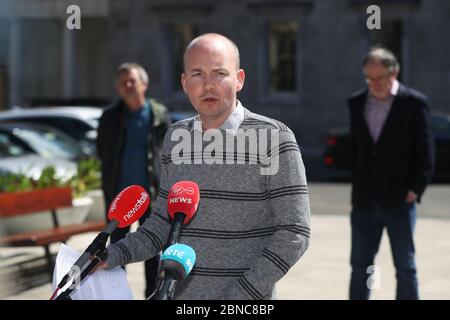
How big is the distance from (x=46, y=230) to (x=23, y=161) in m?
3.80

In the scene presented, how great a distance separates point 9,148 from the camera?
1438 cm

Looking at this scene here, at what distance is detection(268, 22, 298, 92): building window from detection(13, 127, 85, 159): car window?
50.7 ft

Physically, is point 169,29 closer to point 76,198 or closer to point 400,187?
point 76,198

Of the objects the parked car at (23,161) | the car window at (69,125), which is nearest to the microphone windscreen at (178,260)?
the parked car at (23,161)

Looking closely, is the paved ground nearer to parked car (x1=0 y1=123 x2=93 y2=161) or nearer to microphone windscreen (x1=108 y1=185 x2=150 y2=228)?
parked car (x1=0 y1=123 x2=93 y2=161)

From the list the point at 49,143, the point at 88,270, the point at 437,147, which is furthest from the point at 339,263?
the point at 437,147

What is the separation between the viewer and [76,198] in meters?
11.9

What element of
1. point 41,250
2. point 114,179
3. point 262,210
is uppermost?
point 262,210

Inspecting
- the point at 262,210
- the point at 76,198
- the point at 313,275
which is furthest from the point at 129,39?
the point at 262,210

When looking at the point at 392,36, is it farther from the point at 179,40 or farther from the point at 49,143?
the point at 49,143

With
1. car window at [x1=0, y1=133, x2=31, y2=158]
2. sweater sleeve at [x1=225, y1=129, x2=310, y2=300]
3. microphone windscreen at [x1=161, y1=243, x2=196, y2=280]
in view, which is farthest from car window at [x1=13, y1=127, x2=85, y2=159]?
microphone windscreen at [x1=161, y1=243, x2=196, y2=280]

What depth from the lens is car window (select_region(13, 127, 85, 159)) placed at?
14508mm
